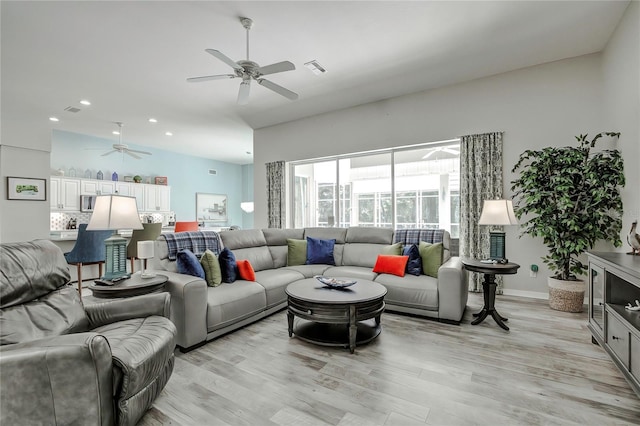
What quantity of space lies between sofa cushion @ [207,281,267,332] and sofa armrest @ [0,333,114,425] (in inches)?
53.4

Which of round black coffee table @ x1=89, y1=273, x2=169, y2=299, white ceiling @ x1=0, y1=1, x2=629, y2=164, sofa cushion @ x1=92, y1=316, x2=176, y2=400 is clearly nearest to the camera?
sofa cushion @ x1=92, y1=316, x2=176, y2=400

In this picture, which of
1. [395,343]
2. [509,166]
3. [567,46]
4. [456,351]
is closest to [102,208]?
[395,343]

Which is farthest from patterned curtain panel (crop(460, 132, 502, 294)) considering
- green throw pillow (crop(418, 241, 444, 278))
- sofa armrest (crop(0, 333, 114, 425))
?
sofa armrest (crop(0, 333, 114, 425))

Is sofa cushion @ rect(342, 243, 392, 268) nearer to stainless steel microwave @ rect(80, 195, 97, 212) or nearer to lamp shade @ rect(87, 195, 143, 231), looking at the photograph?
lamp shade @ rect(87, 195, 143, 231)

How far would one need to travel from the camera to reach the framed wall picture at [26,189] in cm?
472

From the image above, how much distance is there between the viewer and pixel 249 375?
215cm

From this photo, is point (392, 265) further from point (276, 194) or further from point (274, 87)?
point (276, 194)

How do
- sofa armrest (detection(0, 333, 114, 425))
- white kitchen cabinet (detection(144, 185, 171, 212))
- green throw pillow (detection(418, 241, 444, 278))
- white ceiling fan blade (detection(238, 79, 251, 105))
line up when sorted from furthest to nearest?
white kitchen cabinet (detection(144, 185, 171, 212)) → green throw pillow (detection(418, 241, 444, 278)) → white ceiling fan blade (detection(238, 79, 251, 105)) → sofa armrest (detection(0, 333, 114, 425))

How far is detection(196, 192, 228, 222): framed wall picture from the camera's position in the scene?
9133 millimetres

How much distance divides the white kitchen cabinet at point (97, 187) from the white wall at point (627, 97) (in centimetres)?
887

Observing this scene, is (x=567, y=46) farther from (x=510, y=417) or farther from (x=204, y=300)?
(x=204, y=300)

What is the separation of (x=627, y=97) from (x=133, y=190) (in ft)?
28.9

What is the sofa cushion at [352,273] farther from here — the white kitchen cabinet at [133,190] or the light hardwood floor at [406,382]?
the white kitchen cabinet at [133,190]

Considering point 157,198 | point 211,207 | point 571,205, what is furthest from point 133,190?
point 571,205
